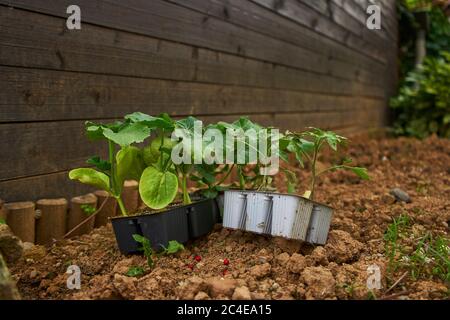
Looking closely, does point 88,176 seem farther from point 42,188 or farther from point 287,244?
point 287,244

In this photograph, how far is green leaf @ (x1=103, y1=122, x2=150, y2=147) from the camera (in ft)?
5.60

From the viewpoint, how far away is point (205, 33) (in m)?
3.09

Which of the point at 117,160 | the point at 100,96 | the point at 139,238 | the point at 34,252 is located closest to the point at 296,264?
the point at 139,238

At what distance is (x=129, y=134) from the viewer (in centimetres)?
174

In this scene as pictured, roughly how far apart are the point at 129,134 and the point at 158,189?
21cm

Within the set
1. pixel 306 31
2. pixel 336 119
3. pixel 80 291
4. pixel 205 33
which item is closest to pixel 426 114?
pixel 336 119

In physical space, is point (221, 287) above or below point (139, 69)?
below

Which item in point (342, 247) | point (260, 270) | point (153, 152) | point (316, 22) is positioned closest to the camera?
point (260, 270)

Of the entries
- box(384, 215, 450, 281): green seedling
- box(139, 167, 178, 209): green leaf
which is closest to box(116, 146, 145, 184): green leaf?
box(139, 167, 178, 209): green leaf

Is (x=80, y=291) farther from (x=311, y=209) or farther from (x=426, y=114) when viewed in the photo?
(x=426, y=114)

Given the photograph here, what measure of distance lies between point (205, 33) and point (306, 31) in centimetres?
166

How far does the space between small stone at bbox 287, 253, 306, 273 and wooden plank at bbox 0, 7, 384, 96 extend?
124 cm

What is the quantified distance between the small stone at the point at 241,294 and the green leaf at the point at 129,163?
711 mm

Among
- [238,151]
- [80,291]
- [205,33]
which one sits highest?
[205,33]
